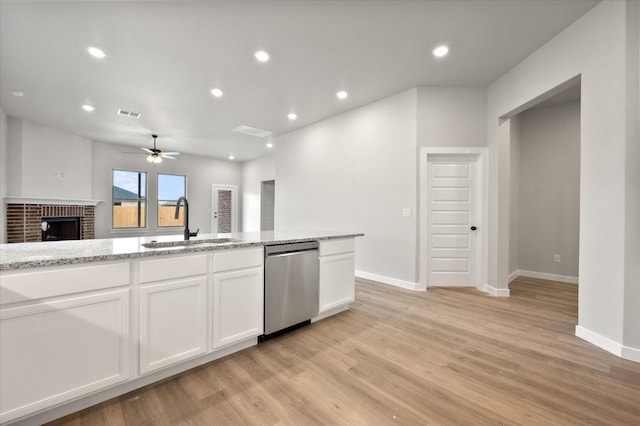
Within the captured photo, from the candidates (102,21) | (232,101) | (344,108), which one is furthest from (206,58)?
(344,108)

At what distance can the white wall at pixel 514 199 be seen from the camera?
182 inches

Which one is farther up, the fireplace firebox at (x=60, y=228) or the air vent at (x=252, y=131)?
the air vent at (x=252, y=131)

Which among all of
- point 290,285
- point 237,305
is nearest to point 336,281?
point 290,285

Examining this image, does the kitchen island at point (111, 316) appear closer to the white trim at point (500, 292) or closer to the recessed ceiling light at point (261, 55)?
the recessed ceiling light at point (261, 55)

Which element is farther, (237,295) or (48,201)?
(48,201)

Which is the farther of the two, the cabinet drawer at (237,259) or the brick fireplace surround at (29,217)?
the brick fireplace surround at (29,217)

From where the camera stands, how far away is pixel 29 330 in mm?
1340

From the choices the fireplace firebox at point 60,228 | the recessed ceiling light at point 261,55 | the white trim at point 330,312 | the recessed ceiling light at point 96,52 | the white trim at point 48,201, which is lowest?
the white trim at point 330,312

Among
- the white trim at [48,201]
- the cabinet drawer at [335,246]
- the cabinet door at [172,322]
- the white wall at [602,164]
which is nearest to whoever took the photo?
the cabinet door at [172,322]

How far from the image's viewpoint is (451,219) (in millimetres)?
4062

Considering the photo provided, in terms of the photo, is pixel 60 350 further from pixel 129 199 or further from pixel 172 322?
pixel 129 199

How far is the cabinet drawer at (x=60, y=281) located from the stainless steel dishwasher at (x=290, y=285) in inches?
42.3

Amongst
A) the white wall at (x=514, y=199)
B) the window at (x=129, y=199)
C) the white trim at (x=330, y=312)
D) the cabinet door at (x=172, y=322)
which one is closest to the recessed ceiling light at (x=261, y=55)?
the cabinet door at (x=172, y=322)

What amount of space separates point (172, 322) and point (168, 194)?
7.56m
